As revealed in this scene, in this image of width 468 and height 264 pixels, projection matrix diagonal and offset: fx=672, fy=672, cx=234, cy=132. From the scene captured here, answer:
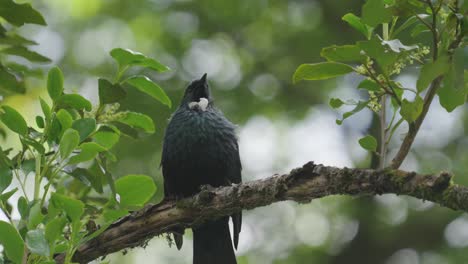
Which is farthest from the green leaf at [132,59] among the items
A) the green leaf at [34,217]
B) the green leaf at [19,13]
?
the green leaf at [34,217]

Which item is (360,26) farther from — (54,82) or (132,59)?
(54,82)

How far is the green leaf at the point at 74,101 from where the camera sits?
2.31 meters

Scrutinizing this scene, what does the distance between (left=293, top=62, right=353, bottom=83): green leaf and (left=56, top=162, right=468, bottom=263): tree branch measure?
0.29 m

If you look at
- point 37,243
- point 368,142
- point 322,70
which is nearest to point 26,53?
point 37,243

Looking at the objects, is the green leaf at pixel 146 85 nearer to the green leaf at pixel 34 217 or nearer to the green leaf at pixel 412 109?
the green leaf at pixel 34 217

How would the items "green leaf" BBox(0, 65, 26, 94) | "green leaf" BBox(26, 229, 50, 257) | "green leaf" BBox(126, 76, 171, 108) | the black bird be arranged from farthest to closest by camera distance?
the black bird, "green leaf" BBox(0, 65, 26, 94), "green leaf" BBox(126, 76, 171, 108), "green leaf" BBox(26, 229, 50, 257)

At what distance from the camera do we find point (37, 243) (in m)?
1.87

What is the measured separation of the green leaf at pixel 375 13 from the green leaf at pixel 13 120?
1.16 m

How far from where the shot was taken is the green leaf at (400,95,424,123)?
1923 millimetres

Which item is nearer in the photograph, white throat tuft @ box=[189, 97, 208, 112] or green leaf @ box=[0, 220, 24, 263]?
green leaf @ box=[0, 220, 24, 263]

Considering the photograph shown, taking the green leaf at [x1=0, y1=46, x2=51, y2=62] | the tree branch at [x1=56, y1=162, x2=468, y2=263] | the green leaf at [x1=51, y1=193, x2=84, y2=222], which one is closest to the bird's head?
the green leaf at [x1=0, y1=46, x2=51, y2=62]

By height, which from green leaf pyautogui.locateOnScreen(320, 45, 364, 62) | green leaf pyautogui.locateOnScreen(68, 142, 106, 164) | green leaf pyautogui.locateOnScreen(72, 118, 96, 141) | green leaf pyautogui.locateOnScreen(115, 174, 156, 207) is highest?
green leaf pyautogui.locateOnScreen(320, 45, 364, 62)

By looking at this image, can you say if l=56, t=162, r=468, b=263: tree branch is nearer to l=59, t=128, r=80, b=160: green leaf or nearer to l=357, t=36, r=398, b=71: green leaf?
l=357, t=36, r=398, b=71: green leaf

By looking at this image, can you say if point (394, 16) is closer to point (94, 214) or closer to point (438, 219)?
point (94, 214)
